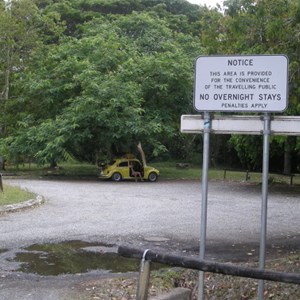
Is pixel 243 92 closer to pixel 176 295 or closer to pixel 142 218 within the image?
pixel 176 295

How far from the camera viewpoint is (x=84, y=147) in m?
30.1

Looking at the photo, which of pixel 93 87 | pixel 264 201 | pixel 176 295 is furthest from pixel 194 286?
pixel 93 87

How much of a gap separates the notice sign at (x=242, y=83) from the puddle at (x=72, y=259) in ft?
13.5

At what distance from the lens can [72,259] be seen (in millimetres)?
9117

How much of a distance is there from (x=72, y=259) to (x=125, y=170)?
793 inches

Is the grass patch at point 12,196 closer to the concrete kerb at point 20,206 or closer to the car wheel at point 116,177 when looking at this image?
the concrete kerb at point 20,206

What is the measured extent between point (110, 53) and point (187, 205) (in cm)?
1559

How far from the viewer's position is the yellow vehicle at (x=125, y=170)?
2909cm

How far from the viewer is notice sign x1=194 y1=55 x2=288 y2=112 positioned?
4.82 metres

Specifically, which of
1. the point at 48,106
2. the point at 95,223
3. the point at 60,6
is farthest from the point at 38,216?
the point at 60,6

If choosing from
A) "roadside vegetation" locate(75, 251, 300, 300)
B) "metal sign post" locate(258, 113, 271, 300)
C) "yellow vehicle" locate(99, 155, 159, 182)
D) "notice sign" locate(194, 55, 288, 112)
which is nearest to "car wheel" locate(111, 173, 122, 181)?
"yellow vehicle" locate(99, 155, 159, 182)

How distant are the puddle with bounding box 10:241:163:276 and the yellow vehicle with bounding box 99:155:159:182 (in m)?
18.5

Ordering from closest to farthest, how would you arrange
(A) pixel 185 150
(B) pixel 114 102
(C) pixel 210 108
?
(C) pixel 210 108 < (B) pixel 114 102 < (A) pixel 185 150

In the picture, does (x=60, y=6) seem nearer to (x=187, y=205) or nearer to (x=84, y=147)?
(x=84, y=147)
